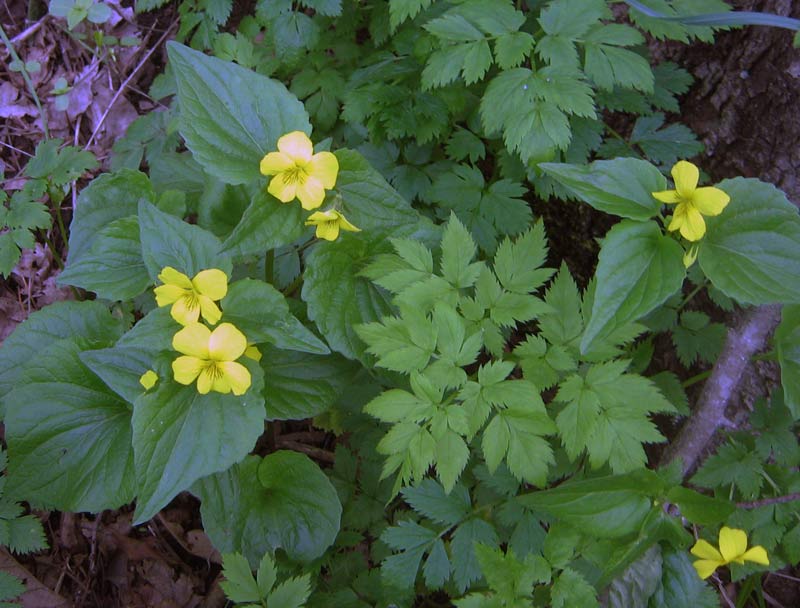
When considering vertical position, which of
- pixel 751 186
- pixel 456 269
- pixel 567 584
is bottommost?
pixel 567 584

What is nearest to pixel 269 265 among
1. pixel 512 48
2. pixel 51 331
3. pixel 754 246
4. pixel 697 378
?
pixel 51 331

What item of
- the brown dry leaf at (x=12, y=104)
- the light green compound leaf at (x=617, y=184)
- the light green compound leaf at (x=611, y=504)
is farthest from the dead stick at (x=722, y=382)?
the brown dry leaf at (x=12, y=104)

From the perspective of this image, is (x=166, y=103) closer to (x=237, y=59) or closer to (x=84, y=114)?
(x=84, y=114)

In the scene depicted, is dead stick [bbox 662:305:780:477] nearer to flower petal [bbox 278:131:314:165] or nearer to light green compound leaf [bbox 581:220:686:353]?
light green compound leaf [bbox 581:220:686:353]

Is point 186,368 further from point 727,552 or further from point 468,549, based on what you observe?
point 727,552

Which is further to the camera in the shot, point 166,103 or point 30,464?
point 166,103

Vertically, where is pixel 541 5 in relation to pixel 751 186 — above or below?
above

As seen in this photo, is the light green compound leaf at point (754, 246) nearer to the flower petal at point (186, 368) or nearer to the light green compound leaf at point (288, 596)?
the flower petal at point (186, 368)

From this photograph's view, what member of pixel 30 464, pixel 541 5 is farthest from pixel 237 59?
pixel 30 464
